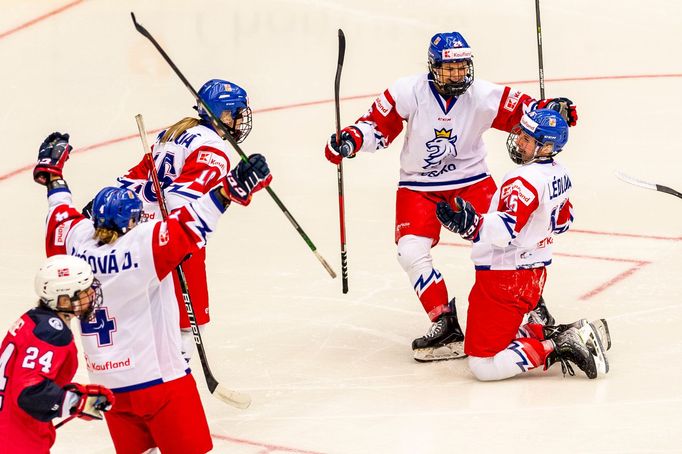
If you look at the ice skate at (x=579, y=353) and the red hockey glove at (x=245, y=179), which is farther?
the ice skate at (x=579, y=353)

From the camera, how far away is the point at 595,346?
568cm

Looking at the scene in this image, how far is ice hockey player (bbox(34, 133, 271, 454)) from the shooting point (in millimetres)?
4234

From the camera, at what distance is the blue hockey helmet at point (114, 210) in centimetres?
427

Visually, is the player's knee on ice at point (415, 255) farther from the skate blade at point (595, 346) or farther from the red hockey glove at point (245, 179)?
the red hockey glove at point (245, 179)

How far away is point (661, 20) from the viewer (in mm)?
11266

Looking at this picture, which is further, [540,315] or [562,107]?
[540,315]

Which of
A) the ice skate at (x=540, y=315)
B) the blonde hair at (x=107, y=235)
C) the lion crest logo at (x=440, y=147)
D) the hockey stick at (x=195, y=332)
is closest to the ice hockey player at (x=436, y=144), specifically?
the lion crest logo at (x=440, y=147)

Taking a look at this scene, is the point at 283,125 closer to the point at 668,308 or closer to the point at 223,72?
the point at 223,72

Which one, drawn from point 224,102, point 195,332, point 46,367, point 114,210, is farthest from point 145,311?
point 224,102

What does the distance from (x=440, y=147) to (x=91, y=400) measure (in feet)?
8.59

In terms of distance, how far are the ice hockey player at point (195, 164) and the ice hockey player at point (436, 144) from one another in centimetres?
71

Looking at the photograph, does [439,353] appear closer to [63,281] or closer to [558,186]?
[558,186]

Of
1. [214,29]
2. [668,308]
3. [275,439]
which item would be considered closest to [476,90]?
[668,308]

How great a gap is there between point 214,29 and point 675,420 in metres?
6.87
